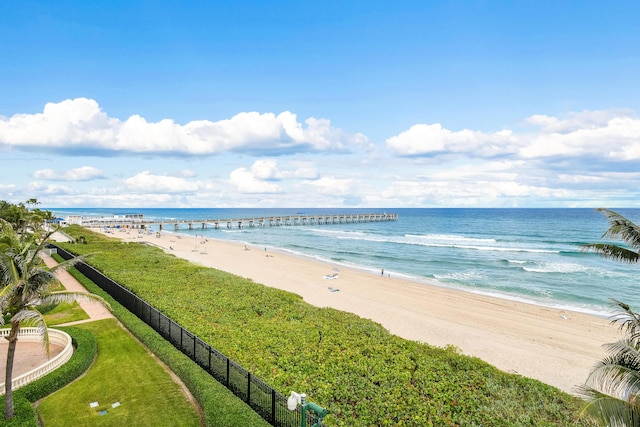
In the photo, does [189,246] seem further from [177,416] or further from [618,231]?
[618,231]

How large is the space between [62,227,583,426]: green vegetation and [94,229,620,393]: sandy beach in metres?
5.73

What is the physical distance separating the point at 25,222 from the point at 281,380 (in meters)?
43.8

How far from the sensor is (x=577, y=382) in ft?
60.5

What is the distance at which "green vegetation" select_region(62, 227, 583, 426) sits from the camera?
37.8ft

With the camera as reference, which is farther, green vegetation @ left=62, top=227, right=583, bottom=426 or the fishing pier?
the fishing pier

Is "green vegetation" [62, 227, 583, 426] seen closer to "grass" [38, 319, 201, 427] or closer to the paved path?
"grass" [38, 319, 201, 427]

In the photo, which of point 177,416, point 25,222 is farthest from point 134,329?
point 25,222

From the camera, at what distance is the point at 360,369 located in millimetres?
14062

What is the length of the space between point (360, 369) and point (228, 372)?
4.82 meters

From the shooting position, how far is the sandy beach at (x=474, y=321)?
69.1ft

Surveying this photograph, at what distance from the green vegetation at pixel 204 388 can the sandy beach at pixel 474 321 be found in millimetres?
12325

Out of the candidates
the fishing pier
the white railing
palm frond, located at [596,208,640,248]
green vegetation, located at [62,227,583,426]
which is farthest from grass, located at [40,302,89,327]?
the fishing pier

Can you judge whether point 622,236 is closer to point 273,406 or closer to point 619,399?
point 619,399

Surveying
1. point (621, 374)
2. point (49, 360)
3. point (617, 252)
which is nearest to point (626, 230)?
point (617, 252)
